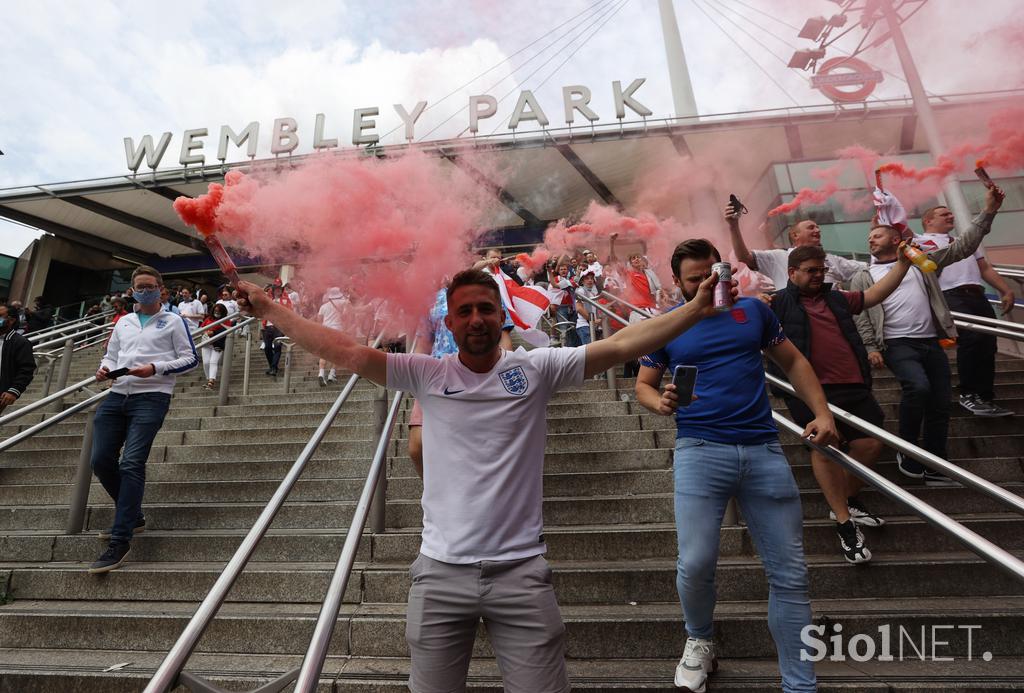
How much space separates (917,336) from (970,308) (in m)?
1.42

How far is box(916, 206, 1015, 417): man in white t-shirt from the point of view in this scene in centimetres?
448

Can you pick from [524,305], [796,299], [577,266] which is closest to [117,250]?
[577,266]

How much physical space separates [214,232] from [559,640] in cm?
195

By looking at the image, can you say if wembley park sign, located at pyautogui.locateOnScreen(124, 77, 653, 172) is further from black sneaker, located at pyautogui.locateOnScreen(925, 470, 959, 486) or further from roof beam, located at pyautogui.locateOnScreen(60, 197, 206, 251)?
black sneaker, located at pyautogui.locateOnScreen(925, 470, 959, 486)

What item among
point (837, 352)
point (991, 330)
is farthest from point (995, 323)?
point (837, 352)

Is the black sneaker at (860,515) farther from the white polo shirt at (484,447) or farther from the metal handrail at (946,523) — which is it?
the white polo shirt at (484,447)

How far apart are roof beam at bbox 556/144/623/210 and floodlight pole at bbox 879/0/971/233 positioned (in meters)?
5.03

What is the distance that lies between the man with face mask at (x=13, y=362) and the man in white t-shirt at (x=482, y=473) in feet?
15.3

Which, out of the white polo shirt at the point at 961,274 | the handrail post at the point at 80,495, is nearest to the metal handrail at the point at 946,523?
the white polo shirt at the point at 961,274

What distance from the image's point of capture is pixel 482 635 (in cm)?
279

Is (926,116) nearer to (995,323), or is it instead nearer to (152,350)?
(995,323)

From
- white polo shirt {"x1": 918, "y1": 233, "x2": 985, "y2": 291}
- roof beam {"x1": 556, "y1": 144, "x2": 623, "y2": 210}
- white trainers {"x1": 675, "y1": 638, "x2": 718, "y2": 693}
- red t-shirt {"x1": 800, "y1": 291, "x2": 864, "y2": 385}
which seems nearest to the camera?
white trainers {"x1": 675, "y1": 638, "x2": 718, "y2": 693}

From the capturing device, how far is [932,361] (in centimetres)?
385

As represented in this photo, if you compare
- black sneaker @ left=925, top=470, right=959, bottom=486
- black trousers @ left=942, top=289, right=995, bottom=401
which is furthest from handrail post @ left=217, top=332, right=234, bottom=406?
black trousers @ left=942, top=289, right=995, bottom=401
